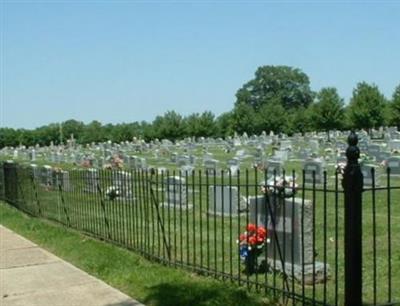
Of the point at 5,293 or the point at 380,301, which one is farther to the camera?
the point at 5,293

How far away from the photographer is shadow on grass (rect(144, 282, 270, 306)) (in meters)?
6.12

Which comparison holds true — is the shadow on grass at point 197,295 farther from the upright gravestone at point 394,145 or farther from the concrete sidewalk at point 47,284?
the upright gravestone at point 394,145

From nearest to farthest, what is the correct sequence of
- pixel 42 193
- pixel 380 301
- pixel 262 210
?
1. pixel 380 301
2. pixel 262 210
3. pixel 42 193

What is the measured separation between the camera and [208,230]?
805cm

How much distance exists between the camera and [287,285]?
20.4 feet

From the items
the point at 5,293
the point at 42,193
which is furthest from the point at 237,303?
the point at 42,193

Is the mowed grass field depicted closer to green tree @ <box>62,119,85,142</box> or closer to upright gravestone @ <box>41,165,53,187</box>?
upright gravestone @ <box>41,165,53,187</box>

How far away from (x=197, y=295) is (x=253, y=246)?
3.66 ft

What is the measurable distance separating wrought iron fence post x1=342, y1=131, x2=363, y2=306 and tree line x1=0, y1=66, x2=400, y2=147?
5561cm

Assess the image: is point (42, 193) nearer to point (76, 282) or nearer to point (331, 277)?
point (76, 282)

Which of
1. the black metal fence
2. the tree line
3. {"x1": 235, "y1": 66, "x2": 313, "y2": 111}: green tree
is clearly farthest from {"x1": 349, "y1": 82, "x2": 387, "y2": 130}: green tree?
{"x1": 235, "y1": 66, "x2": 313, "y2": 111}: green tree

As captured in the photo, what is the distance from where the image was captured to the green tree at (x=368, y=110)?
199 feet

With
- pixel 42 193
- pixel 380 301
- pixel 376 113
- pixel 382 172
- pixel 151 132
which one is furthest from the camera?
pixel 151 132

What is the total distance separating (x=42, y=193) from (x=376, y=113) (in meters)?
50.3
